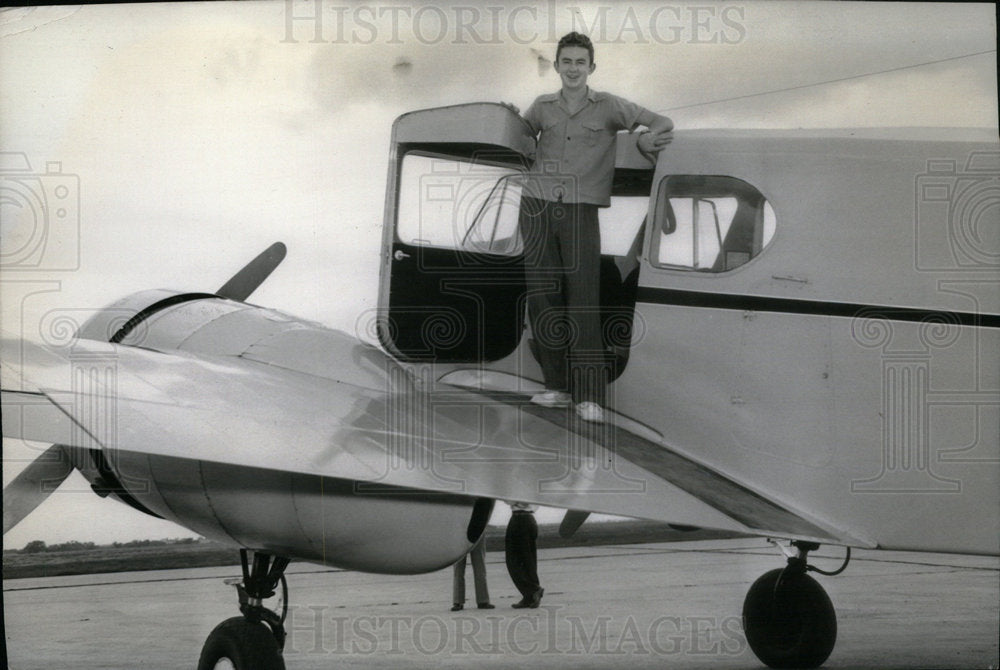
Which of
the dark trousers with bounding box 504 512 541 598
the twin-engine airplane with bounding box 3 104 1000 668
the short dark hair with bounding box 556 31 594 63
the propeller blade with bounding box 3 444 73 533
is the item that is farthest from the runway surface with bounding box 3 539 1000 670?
the short dark hair with bounding box 556 31 594 63

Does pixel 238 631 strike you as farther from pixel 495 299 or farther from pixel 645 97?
pixel 645 97

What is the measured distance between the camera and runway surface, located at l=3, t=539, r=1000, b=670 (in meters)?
6.73

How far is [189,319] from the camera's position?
5410 millimetres

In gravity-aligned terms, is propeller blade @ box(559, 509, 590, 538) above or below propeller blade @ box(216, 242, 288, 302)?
below

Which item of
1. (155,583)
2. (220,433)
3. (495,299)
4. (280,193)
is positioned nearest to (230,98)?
(280,193)

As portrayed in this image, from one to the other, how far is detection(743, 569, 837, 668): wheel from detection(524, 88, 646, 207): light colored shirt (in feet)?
9.15

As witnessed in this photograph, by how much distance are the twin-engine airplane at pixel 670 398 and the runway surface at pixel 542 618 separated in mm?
1872

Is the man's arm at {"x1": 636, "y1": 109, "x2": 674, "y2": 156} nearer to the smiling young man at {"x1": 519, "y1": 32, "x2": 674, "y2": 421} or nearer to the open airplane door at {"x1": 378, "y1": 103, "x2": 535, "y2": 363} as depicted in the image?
the smiling young man at {"x1": 519, "y1": 32, "x2": 674, "y2": 421}

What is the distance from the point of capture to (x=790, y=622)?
6.42 metres

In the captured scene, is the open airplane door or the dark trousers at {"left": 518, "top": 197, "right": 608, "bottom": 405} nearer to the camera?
the dark trousers at {"left": 518, "top": 197, "right": 608, "bottom": 405}

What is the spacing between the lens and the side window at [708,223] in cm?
508

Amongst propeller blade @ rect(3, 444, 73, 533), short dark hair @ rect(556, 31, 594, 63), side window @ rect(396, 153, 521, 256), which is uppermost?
short dark hair @ rect(556, 31, 594, 63)

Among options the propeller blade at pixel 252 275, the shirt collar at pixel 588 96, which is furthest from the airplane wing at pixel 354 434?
the shirt collar at pixel 588 96

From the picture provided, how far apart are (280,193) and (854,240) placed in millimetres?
3320
